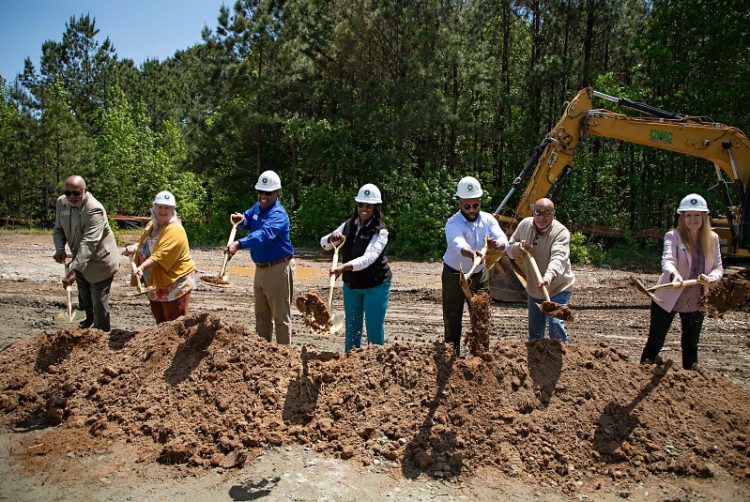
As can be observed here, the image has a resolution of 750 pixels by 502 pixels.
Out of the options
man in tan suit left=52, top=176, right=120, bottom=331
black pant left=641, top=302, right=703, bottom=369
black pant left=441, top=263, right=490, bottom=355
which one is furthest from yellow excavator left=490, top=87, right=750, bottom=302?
man in tan suit left=52, top=176, right=120, bottom=331

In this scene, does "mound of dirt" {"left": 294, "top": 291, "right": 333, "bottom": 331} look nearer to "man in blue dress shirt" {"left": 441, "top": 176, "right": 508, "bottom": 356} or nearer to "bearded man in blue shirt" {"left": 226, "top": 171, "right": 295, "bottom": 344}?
"bearded man in blue shirt" {"left": 226, "top": 171, "right": 295, "bottom": 344}

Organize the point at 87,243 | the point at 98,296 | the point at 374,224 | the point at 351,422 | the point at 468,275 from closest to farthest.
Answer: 1. the point at 351,422
2. the point at 468,275
3. the point at 374,224
4. the point at 87,243
5. the point at 98,296

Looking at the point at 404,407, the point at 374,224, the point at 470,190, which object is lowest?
the point at 404,407

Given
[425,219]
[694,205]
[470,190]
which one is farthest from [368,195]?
[425,219]

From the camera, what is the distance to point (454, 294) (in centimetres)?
534

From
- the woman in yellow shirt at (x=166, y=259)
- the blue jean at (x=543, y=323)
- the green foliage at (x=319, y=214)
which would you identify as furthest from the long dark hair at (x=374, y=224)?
the green foliage at (x=319, y=214)

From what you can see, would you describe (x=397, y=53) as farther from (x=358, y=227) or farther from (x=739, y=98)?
(x=358, y=227)

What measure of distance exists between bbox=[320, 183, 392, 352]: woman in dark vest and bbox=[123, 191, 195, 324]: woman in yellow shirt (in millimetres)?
1434

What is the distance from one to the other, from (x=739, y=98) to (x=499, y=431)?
14.7 metres

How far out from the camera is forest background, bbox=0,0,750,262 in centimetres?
1670

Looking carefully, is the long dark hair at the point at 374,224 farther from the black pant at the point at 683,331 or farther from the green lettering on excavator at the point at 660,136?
the green lettering on excavator at the point at 660,136

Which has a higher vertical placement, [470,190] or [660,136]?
[660,136]

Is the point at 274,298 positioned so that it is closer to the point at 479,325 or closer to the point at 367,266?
the point at 367,266

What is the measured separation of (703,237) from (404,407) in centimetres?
280
